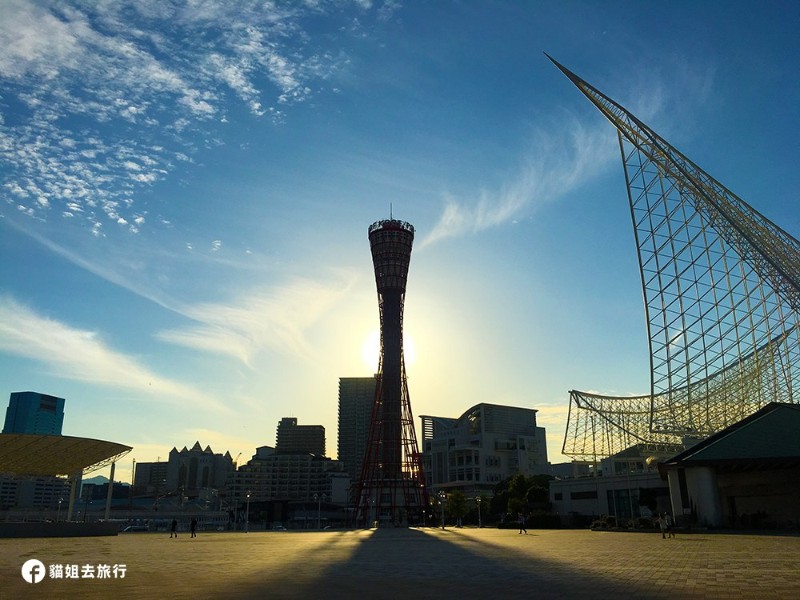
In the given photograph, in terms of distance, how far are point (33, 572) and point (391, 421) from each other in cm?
7922

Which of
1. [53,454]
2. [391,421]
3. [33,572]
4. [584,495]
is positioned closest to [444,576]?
[33,572]

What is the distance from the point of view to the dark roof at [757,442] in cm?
4325

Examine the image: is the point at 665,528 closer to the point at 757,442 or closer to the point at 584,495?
the point at 757,442

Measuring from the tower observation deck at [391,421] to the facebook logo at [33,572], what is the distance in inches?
2927

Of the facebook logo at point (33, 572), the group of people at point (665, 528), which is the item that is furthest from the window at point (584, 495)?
the facebook logo at point (33, 572)

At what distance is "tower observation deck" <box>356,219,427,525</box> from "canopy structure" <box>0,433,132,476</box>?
4133 centimetres

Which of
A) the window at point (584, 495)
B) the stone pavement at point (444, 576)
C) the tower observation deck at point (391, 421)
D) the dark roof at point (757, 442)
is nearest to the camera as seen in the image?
the stone pavement at point (444, 576)

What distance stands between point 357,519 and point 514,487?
2425cm

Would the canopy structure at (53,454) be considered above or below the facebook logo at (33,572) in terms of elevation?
above

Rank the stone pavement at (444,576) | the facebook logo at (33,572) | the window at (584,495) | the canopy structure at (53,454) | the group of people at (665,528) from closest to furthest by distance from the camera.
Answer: the stone pavement at (444,576)
the facebook logo at (33,572)
the group of people at (665,528)
the canopy structure at (53,454)
the window at (584,495)

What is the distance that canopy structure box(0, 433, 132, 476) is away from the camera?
57.9m

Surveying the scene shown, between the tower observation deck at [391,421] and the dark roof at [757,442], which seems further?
the tower observation deck at [391,421]

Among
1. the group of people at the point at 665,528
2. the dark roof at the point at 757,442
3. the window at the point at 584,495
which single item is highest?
the dark roof at the point at 757,442

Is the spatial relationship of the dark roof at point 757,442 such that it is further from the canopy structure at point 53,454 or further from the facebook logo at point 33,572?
the canopy structure at point 53,454
